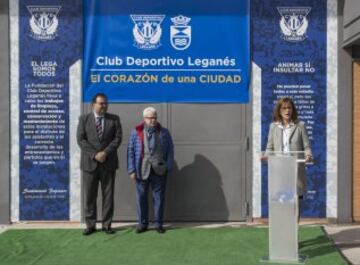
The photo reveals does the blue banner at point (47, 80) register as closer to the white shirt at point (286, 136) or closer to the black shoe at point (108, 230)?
the black shoe at point (108, 230)

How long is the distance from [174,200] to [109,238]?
4.09 ft

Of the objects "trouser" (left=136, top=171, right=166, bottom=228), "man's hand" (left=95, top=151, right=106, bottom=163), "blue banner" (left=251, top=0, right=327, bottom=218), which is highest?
"blue banner" (left=251, top=0, right=327, bottom=218)

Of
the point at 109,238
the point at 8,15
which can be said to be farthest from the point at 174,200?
the point at 8,15

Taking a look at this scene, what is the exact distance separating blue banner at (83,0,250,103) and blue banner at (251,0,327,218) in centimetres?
28

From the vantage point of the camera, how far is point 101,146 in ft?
25.4

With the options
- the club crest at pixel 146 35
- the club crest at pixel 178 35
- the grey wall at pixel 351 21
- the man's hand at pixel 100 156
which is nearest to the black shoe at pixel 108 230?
the man's hand at pixel 100 156

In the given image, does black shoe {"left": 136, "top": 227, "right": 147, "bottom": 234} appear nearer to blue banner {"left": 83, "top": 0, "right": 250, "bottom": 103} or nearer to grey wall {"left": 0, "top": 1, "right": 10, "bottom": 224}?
blue banner {"left": 83, "top": 0, "right": 250, "bottom": 103}

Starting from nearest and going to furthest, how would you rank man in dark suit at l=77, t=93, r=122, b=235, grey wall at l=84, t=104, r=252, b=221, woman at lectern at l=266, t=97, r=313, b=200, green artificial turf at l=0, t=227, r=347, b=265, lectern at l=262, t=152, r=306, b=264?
lectern at l=262, t=152, r=306, b=264 → green artificial turf at l=0, t=227, r=347, b=265 → woman at lectern at l=266, t=97, r=313, b=200 → man in dark suit at l=77, t=93, r=122, b=235 → grey wall at l=84, t=104, r=252, b=221

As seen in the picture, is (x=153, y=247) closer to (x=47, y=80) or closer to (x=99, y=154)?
(x=99, y=154)

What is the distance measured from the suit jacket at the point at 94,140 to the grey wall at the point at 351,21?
308 centimetres

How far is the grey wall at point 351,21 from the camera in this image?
24.8 feet

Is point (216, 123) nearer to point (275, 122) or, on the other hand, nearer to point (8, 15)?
point (275, 122)

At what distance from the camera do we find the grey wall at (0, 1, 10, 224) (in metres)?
8.39

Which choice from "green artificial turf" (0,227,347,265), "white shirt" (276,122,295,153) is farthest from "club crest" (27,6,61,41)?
"white shirt" (276,122,295,153)
